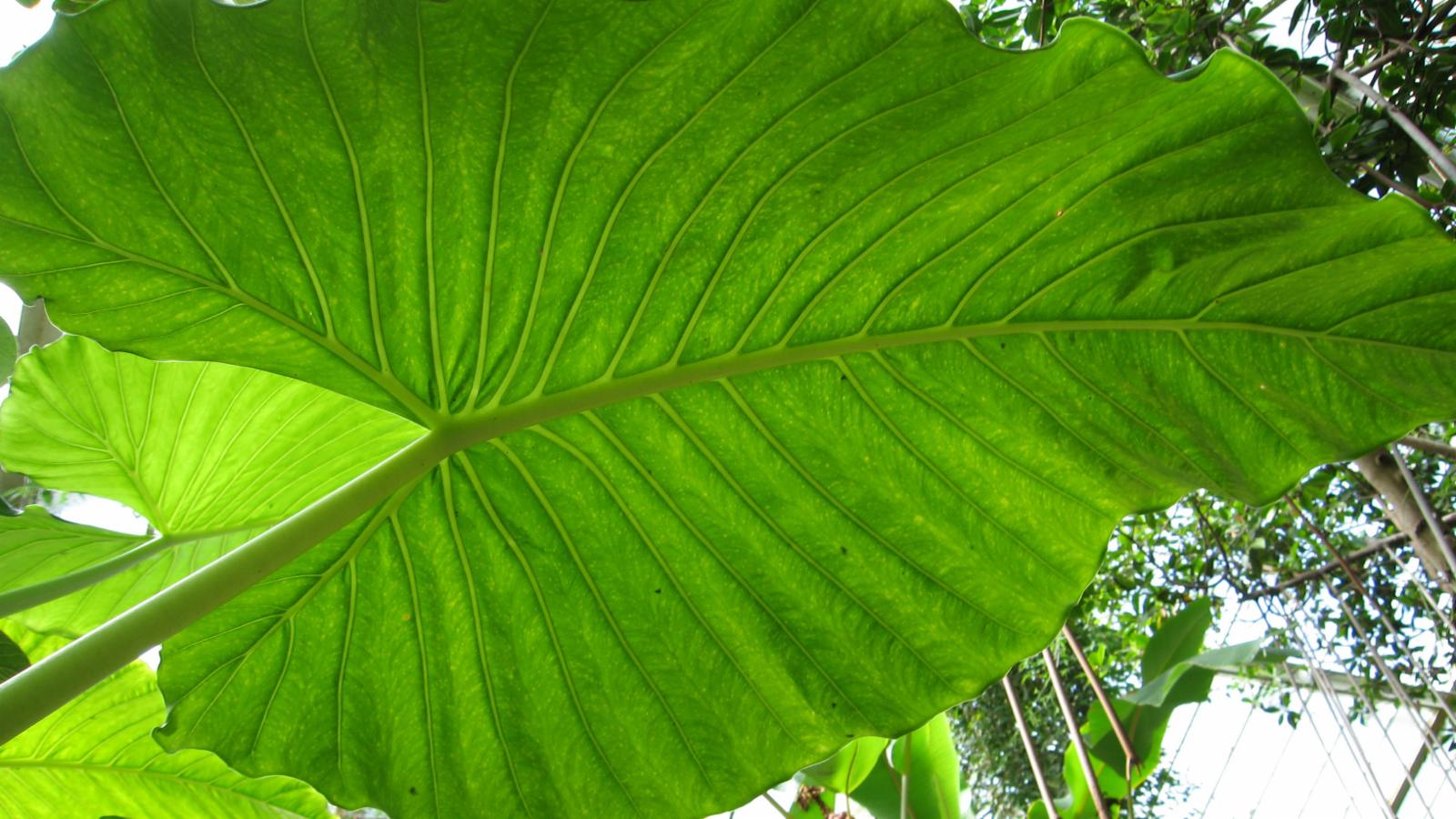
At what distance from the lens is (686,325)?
0.77 m

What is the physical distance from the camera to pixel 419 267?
715mm

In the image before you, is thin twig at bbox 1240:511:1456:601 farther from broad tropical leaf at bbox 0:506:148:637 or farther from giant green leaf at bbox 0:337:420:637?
broad tropical leaf at bbox 0:506:148:637

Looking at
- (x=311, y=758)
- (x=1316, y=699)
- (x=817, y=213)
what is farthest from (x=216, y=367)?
(x=1316, y=699)

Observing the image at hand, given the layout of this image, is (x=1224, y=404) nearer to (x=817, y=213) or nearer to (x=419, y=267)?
(x=817, y=213)

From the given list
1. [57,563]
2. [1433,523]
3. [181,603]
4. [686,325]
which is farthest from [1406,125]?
[57,563]

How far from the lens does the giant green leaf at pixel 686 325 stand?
2.00 ft

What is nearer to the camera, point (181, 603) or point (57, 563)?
point (181, 603)

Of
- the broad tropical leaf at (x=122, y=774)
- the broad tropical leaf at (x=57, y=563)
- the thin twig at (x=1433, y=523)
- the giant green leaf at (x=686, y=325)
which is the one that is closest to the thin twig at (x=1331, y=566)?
the thin twig at (x=1433, y=523)

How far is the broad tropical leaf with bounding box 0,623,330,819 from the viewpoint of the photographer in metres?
1.21

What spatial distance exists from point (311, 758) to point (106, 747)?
0.51 metres

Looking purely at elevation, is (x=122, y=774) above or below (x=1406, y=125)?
below

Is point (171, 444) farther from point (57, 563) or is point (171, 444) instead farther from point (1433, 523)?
point (1433, 523)

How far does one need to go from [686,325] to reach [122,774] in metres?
1.02

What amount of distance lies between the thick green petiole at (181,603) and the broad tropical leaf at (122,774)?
0.71 meters
